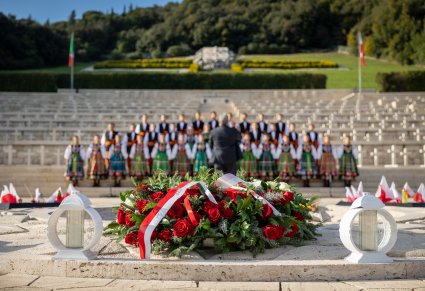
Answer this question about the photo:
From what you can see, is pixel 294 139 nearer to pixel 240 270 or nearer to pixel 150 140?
pixel 150 140

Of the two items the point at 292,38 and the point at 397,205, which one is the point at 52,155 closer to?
the point at 397,205

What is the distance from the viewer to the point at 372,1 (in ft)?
230

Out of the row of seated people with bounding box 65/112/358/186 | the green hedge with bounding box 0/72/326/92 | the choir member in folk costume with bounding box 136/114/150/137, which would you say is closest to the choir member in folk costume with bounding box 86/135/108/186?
the row of seated people with bounding box 65/112/358/186

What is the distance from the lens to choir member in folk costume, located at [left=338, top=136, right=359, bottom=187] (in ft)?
46.1

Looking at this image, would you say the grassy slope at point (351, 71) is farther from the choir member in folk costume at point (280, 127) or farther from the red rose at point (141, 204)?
the red rose at point (141, 204)

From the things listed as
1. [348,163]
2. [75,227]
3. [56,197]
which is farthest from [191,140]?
[75,227]

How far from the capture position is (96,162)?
47.5 feet

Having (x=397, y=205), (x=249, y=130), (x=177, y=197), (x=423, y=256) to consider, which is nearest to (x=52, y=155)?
(x=249, y=130)

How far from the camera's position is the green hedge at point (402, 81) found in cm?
3225

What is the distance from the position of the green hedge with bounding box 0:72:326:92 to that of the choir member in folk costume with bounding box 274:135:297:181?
20.7m

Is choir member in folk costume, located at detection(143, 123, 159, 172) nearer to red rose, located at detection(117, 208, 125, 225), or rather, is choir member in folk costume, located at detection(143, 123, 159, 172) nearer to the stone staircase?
the stone staircase

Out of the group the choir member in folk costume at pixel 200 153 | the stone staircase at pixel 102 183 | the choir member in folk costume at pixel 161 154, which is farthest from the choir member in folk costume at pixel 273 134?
the choir member in folk costume at pixel 161 154

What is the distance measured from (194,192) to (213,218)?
0.40m

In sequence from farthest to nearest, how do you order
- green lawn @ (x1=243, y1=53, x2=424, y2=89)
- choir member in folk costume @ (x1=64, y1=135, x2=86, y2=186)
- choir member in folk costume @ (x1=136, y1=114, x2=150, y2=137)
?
green lawn @ (x1=243, y1=53, x2=424, y2=89), choir member in folk costume @ (x1=136, y1=114, x2=150, y2=137), choir member in folk costume @ (x1=64, y1=135, x2=86, y2=186)
